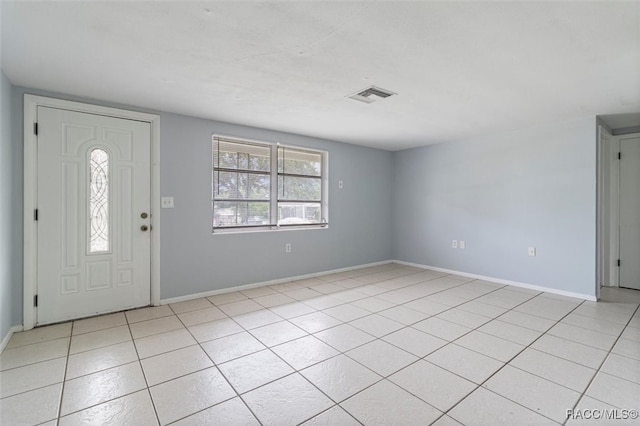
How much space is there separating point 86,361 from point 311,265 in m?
3.08

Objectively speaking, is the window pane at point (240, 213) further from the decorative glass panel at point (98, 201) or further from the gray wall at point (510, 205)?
the gray wall at point (510, 205)

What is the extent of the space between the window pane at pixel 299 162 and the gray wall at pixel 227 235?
160mm

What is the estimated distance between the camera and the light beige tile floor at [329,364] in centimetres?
171

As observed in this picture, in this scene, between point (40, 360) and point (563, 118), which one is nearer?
point (40, 360)

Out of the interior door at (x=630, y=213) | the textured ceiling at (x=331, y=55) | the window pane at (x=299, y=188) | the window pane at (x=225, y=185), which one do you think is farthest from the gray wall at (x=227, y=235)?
the interior door at (x=630, y=213)

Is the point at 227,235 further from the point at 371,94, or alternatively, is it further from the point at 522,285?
the point at 522,285

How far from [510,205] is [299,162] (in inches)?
127

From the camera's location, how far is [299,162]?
4.79m

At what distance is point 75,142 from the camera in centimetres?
302

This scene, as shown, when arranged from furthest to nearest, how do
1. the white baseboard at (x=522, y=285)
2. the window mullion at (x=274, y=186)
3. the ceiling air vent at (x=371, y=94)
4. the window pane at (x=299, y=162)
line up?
the window pane at (x=299, y=162)
the window mullion at (x=274, y=186)
the white baseboard at (x=522, y=285)
the ceiling air vent at (x=371, y=94)

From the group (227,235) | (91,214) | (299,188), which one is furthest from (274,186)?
(91,214)

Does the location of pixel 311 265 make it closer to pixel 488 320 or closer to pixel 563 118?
pixel 488 320

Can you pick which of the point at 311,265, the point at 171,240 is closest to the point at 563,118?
Answer: the point at 311,265

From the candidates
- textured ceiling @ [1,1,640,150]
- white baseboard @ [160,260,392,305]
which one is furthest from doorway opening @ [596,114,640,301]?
white baseboard @ [160,260,392,305]
